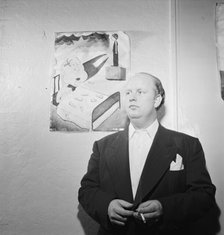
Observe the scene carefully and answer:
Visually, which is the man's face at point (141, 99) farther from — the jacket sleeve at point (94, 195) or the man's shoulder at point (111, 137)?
the jacket sleeve at point (94, 195)

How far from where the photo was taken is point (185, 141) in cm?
80

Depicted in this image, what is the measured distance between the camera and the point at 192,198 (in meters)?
0.72

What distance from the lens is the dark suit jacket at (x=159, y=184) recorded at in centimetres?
72

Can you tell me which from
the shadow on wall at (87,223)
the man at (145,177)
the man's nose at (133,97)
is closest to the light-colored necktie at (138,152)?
the man at (145,177)

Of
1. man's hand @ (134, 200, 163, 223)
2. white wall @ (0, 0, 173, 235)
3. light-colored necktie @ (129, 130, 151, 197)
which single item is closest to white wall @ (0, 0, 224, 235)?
white wall @ (0, 0, 173, 235)

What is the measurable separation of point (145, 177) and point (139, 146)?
100 millimetres

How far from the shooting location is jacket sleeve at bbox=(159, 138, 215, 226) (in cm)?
71

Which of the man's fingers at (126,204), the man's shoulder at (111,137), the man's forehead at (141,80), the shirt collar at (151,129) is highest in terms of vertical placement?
the man's forehead at (141,80)

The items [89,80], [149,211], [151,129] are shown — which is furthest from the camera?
[89,80]

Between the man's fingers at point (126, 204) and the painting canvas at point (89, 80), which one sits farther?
the painting canvas at point (89, 80)

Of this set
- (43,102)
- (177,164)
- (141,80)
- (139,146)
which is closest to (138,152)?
(139,146)

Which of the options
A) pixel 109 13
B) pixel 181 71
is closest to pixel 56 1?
pixel 109 13

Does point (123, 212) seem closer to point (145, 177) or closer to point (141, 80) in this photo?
point (145, 177)

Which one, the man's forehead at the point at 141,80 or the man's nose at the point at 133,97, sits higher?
the man's forehead at the point at 141,80
